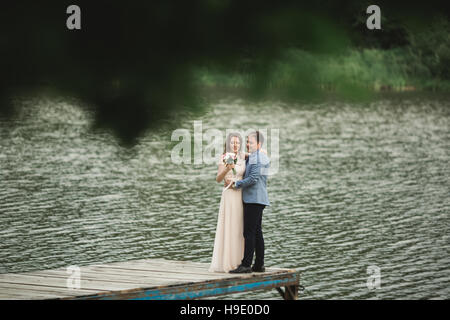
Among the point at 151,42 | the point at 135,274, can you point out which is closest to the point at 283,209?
the point at 135,274

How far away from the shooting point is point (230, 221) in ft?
30.6

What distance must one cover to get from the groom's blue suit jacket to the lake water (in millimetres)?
1424

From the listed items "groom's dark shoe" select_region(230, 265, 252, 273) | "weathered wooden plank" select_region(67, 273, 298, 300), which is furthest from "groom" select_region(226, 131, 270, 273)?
"weathered wooden plank" select_region(67, 273, 298, 300)

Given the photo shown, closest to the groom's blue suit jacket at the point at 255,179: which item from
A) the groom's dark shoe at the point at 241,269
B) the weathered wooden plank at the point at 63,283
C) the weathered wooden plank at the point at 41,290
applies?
the groom's dark shoe at the point at 241,269

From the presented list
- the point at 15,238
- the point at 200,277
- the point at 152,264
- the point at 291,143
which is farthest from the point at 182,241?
the point at 291,143

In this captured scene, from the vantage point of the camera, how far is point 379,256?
17.2m

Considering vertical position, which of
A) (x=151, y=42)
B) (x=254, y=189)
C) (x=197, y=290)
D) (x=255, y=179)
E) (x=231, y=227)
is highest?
(x=151, y=42)

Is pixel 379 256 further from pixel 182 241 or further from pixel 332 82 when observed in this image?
pixel 332 82

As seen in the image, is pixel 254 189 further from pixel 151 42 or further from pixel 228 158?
pixel 151 42

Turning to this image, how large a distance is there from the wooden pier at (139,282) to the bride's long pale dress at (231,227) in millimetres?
230

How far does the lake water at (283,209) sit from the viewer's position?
52.9 feet

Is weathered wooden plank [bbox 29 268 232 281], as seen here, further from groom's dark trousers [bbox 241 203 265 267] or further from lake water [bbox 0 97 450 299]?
lake water [bbox 0 97 450 299]

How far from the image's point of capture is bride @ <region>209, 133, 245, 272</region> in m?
8.95

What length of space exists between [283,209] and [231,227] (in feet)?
42.9
